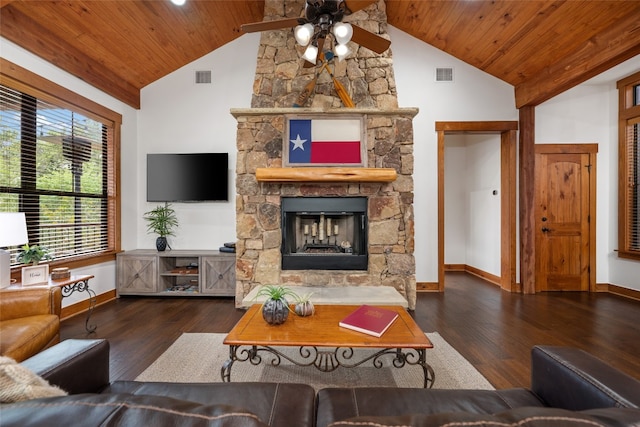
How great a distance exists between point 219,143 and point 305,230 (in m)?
1.86

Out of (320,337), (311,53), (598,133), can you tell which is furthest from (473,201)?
(320,337)

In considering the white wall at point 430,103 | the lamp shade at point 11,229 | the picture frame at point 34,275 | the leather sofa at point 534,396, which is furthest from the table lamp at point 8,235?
the white wall at point 430,103

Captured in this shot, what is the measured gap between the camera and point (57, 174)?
3305 millimetres

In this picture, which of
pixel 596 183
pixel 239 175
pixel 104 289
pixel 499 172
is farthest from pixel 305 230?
pixel 596 183

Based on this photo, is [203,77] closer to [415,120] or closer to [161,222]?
[161,222]

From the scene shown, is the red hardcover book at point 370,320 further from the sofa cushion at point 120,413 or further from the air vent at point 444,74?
the air vent at point 444,74

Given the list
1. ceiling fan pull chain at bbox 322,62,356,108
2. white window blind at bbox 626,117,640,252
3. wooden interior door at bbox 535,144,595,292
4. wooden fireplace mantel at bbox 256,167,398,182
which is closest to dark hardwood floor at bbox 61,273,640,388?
wooden interior door at bbox 535,144,595,292

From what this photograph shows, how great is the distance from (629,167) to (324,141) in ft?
13.9

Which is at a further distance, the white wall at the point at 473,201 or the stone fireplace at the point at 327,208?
the white wall at the point at 473,201

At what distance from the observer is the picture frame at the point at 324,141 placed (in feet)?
11.7

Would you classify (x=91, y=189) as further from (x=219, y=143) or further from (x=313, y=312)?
(x=313, y=312)

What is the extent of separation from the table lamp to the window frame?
553 millimetres

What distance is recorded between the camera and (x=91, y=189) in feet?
12.4

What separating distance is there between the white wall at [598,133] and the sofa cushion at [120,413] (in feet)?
17.2
